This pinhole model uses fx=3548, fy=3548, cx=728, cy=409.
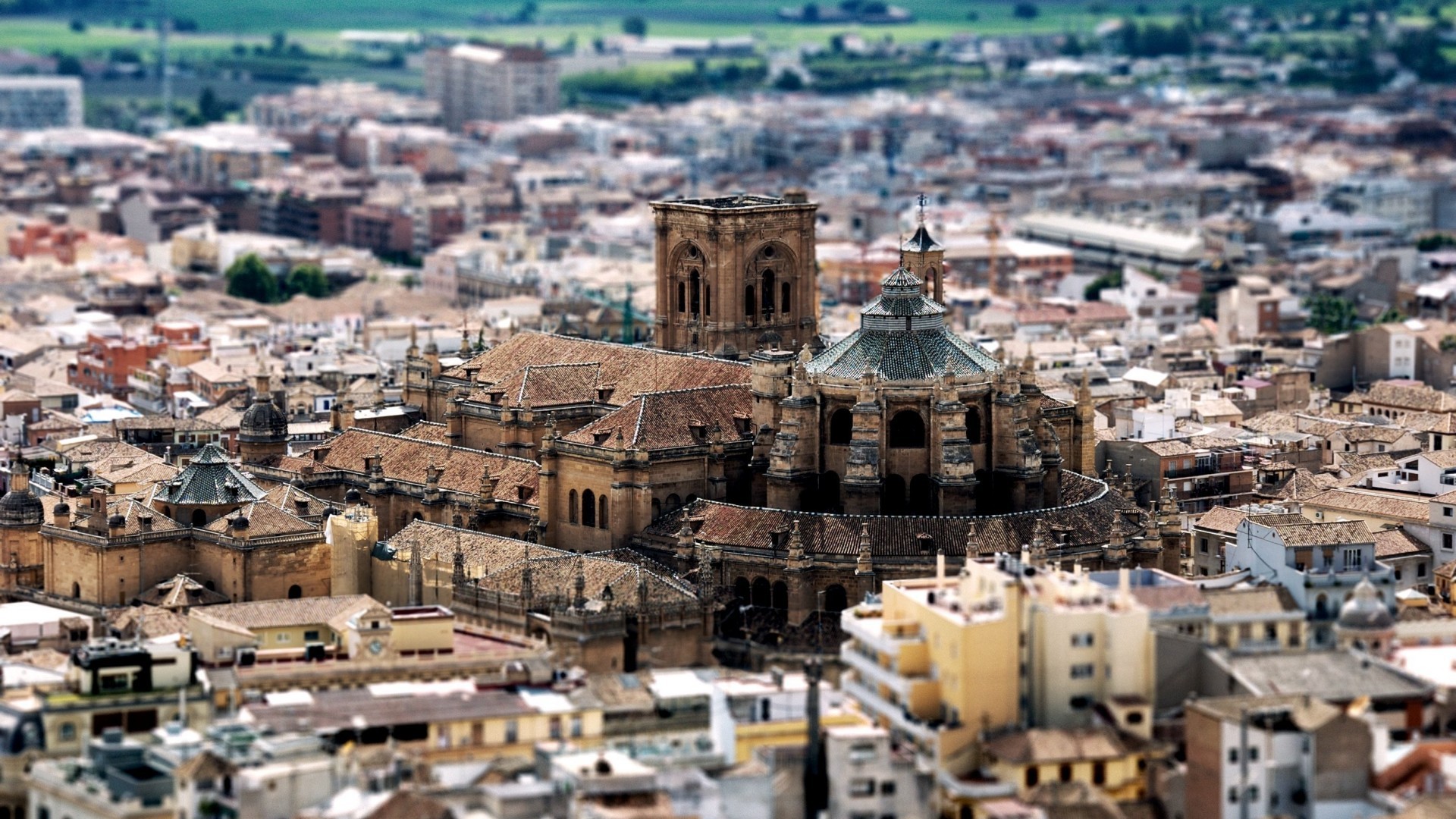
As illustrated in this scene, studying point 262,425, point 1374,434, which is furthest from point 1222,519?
point 262,425

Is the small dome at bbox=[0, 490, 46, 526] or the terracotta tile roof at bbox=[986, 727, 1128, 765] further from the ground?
the small dome at bbox=[0, 490, 46, 526]

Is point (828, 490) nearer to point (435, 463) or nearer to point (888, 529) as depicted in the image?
point (888, 529)

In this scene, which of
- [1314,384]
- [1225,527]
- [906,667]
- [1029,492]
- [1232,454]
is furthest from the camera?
[1314,384]

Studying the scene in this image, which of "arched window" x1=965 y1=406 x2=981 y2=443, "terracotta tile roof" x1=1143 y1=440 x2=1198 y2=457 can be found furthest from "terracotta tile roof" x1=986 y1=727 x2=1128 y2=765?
"terracotta tile roof" x1=1143 y1=440 x2=1198 y2=457

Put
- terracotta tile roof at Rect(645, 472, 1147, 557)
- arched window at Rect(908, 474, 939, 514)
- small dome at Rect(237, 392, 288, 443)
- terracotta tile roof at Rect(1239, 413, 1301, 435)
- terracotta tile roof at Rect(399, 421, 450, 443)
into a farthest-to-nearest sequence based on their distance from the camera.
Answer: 1. terracotta tile roof at Rect(1239, 413, 1301, 435)
2. small dome at Rect(237, 392, 288, 443)
3. terracotta tile roof at Rect(399, 421, 450, 443)
4. arched window at Rect(908, 474, 939, 514)
5. terracotta tile roof at Rect(645, 472, 1147, 557)

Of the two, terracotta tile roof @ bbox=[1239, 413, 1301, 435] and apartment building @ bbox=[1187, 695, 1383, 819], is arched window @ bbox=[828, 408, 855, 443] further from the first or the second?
terracotta tile roof @ bbox=[1239, 413, 1301, 435]

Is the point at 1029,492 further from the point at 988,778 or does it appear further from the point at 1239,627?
the point at 988,778

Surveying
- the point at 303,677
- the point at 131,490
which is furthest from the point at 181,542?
the point at 303,677
